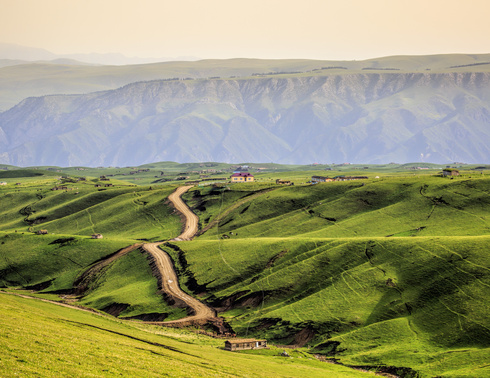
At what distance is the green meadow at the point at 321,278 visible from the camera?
9431 cm

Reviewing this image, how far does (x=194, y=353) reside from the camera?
87.5m

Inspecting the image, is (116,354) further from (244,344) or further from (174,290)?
(174,290)

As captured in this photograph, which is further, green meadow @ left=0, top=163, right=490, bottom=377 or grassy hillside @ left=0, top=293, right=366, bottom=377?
green meadow @ left=0, top=163, right=490, bottom=377

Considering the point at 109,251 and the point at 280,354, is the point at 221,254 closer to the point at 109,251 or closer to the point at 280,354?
the point at 109,251

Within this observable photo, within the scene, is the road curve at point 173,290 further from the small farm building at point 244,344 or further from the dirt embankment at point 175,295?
the small farm building at point 244,344

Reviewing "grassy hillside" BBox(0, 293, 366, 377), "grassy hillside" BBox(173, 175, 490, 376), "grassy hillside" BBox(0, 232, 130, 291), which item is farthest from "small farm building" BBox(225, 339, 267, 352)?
"grassy hillside" BBox(0, 232, 130, 291)

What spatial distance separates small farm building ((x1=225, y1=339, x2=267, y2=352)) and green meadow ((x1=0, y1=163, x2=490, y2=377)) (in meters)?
2.45

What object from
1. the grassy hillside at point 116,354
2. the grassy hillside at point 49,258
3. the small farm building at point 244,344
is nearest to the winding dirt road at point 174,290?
the grassy hillside at point 116,354

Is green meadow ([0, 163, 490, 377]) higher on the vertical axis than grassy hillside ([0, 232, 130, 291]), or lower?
higher

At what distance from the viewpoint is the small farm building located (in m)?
100

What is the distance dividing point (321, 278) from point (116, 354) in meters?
63.8

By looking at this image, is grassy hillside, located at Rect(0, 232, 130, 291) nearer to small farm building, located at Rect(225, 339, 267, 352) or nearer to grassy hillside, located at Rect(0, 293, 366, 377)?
grassy hillside, located at Rect(0, 293, 366, 377)

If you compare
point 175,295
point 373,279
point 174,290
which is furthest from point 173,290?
point 373,279

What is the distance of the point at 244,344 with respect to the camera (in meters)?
101
